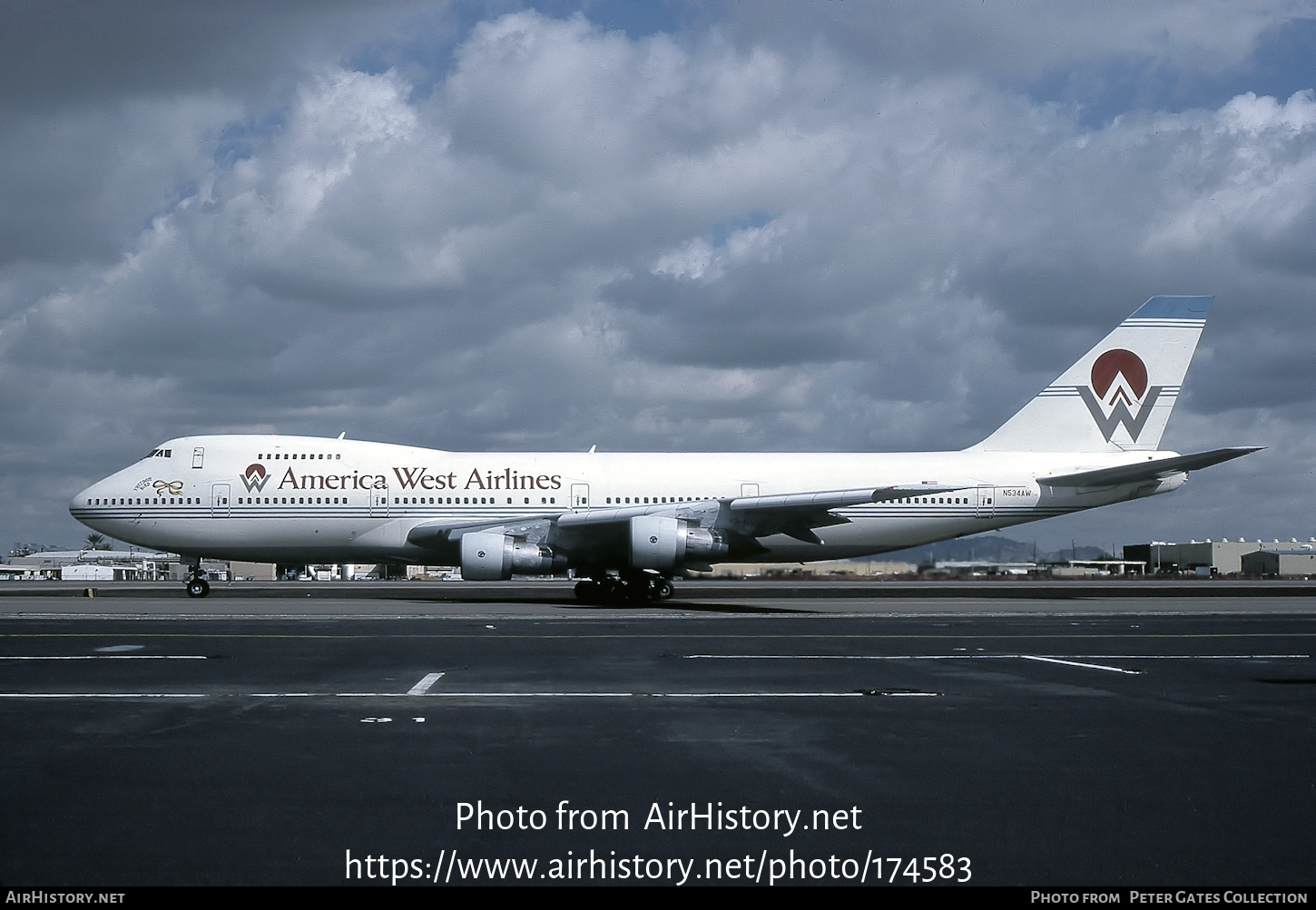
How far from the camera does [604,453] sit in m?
37.5

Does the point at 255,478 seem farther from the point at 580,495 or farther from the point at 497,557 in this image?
the point at 580,495

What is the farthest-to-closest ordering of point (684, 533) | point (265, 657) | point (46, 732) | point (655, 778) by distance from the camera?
1. point (684, 533)
2. point (265, 657)
3. point (46, 732)
4. point (655, 778)

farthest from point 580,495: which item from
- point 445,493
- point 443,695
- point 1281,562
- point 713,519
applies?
point 1281,562

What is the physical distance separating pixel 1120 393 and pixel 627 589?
66.8ft

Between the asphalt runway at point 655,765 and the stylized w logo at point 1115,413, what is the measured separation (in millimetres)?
A: 23740

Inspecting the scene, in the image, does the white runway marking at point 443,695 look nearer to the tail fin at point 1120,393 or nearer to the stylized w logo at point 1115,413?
the tail fin at point 1120,393

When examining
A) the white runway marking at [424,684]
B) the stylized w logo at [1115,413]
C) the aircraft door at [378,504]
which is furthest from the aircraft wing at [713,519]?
the white runway marking at [424,684]

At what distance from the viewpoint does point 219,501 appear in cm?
3591

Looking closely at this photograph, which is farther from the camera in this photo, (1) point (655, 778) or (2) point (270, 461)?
(2) point (270, 461)

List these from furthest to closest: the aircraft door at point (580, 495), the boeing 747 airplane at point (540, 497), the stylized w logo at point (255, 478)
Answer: the stylized w logo at point (255, 478)
the aircraft door at point (580, 495)
the boeing 747 airplane at point (540, 497)

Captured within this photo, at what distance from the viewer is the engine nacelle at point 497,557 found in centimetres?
3156

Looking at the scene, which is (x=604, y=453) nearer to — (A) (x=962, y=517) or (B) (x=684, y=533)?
(B) (x=684, y=533)
